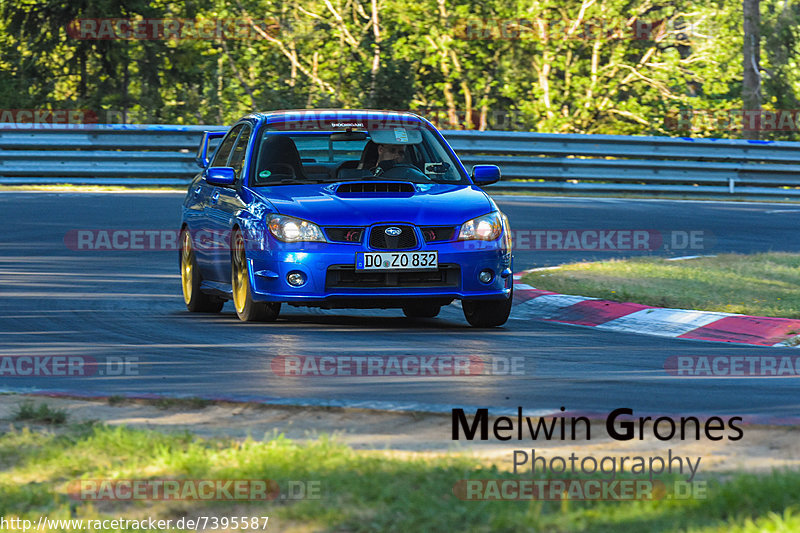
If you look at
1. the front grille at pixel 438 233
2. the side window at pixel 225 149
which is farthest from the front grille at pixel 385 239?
the side window at pixel 225 149

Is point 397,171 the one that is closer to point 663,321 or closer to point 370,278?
point 370,278

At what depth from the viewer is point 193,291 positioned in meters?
11.1

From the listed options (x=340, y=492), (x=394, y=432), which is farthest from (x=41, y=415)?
(x=340, y=492)

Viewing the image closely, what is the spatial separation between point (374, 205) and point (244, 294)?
1.22 metres

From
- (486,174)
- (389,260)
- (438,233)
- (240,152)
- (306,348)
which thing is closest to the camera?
(306,348)

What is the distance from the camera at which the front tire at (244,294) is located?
9.91 meters

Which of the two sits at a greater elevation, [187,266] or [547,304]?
[187,266]

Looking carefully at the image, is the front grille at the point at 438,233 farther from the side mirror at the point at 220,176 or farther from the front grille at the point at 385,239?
the side mirror at the point at 220,176

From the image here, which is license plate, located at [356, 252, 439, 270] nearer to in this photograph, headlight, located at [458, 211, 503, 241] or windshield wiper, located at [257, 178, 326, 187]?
headlight, located at [458, 211, 503, 241]

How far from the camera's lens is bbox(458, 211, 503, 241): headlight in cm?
968

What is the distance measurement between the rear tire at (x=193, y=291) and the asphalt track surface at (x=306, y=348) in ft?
0.39

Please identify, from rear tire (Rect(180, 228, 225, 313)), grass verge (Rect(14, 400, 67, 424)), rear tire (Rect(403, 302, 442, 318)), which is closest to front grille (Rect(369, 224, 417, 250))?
rear tire (Rect(403, 302, 442, 318))

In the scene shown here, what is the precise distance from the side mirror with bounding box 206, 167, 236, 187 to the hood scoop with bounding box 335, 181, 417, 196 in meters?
0.92

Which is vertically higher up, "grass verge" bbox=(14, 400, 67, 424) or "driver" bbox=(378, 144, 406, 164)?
"driver" bbox=(378, 144, 406, 164)
